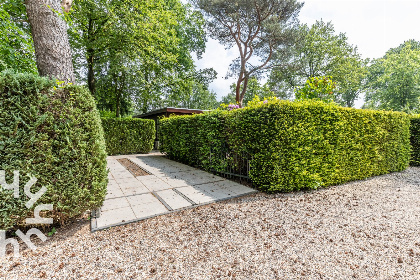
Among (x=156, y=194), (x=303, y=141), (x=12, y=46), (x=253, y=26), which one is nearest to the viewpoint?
(x=156, y=194)

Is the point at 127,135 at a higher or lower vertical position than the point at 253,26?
lower

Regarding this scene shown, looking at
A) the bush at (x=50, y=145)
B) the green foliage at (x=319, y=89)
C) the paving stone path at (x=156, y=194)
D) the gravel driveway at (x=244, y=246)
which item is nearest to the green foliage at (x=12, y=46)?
the bush at (x=50, y=145)

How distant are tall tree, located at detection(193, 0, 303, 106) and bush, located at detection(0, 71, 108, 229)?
10.8 metres

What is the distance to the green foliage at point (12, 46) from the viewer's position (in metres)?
5.01

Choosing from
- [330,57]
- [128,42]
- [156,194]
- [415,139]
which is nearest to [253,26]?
[128,42]

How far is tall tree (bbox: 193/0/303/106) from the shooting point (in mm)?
11898

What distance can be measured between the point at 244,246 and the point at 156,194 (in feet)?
7.18

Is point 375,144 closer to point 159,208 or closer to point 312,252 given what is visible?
point 312,252

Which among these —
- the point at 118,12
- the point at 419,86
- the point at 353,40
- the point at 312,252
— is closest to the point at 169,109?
the point at 118,12

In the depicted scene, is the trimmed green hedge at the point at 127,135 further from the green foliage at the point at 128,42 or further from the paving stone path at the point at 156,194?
the paving stone path at the point at 156,194

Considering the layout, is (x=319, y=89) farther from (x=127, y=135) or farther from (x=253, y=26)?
(x=253, y=26)

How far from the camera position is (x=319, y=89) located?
5801mm

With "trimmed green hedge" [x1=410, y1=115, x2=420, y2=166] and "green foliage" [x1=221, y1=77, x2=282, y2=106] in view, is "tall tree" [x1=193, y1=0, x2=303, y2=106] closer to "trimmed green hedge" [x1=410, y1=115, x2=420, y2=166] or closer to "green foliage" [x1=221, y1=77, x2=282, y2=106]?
A: "green foliage" [x1=221, y1=77, x2=282, y2=106]

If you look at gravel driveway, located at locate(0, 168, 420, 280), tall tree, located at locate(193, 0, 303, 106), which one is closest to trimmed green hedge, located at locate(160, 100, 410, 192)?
gravel driveway, located at locate(0, 168, 420, 280)
